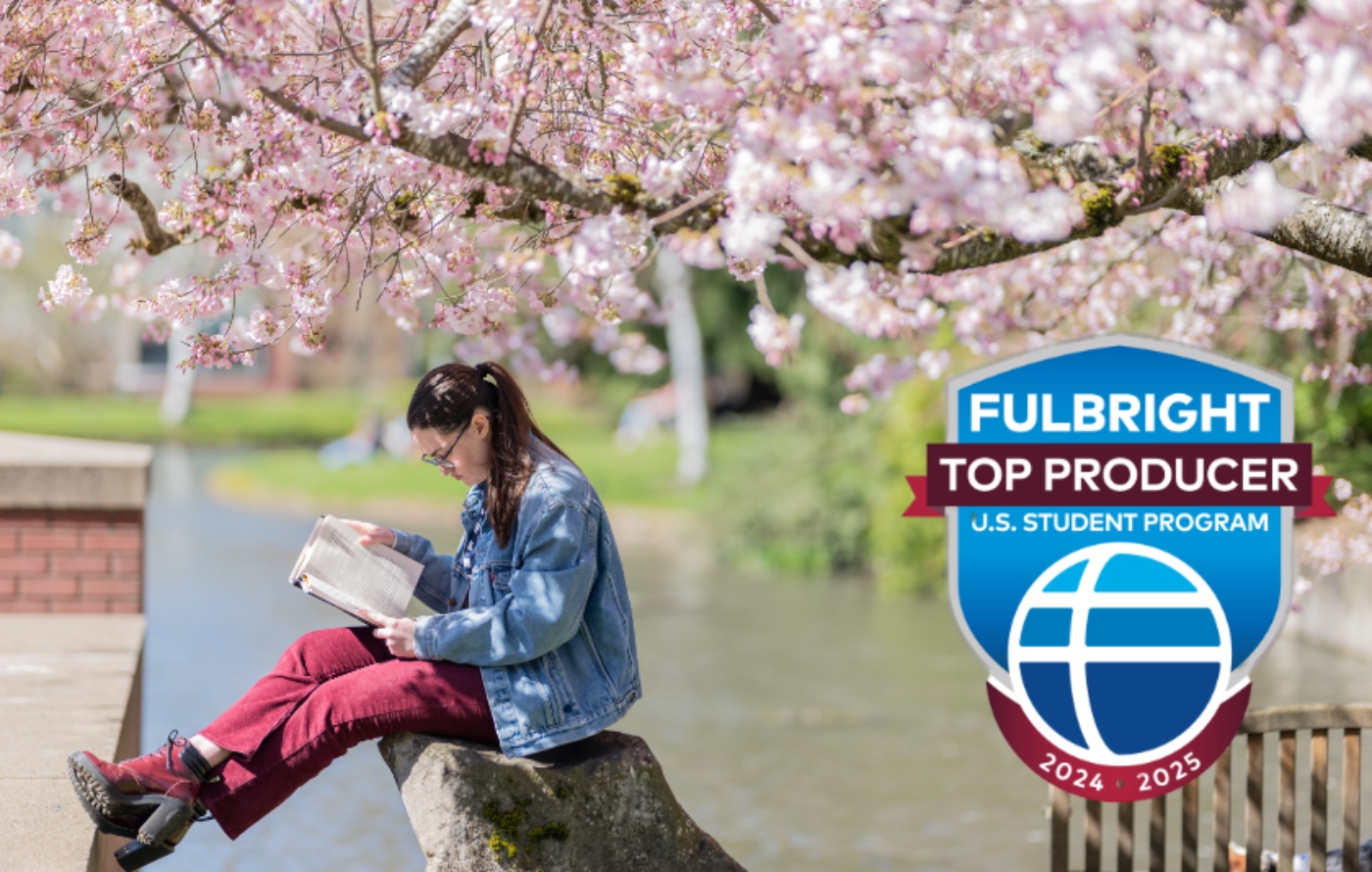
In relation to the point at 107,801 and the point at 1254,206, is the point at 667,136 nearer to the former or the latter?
the point at 1254,206

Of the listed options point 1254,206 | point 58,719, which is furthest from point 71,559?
point 1254,206

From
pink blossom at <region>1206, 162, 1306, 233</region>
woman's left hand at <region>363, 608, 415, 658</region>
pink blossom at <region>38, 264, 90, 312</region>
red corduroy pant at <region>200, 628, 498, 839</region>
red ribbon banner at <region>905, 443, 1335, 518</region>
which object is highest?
pink blossom at <region>1206, 162, 1306, 233</region>

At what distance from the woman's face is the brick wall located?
11.0 feet

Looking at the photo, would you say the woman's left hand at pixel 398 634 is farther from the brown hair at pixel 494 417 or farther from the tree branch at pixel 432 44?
the tree branch at pixel 432 44

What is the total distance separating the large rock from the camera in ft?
13.3

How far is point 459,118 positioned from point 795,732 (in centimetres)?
577

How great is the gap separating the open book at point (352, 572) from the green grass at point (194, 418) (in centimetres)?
3094

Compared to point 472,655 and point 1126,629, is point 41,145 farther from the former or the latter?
point 1126,629

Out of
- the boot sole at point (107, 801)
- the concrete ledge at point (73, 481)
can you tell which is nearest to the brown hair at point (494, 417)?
the boot sole at point (107, 801)

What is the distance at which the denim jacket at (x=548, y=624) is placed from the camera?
3961 mm

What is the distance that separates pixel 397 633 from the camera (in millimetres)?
4035

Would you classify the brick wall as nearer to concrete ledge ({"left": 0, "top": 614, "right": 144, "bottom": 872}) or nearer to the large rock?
concrete ledge ({"left": 0, "top": 614, "right": 144, "bottom": 872})

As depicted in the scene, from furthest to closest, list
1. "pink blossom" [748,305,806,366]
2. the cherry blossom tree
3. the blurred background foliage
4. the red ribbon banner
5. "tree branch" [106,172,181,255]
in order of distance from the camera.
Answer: the blurred background foliage → "tree branch" [106,172,181,255] → the red ribbon banner → "pink blossom" [748,305,806,366] → the cherry blossom tree

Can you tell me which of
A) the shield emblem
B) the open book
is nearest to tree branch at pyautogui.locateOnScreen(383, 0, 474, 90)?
the open book
